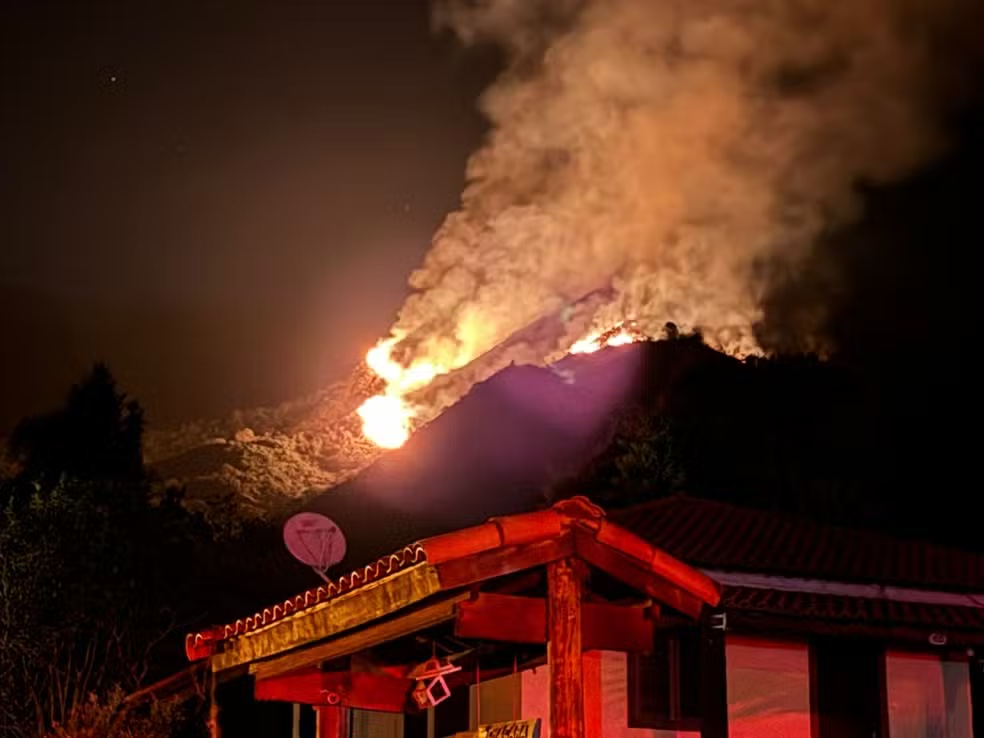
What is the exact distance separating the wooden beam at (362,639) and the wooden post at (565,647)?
2.21 ft

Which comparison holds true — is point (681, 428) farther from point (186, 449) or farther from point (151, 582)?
point (186, 449)

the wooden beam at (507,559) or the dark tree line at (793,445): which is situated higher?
the dark tree line at (793,445)

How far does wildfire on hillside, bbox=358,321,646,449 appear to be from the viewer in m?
63.9

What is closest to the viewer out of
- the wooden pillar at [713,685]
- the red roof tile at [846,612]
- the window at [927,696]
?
the red roof tile at [846,612]

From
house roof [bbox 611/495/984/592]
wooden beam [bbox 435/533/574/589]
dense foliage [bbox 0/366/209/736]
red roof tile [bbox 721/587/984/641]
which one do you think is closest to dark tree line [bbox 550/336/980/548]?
dense foliage [bbox 0/366/209/736]

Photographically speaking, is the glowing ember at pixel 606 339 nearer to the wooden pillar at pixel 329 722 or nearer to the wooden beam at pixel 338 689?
the wooden beam at pixel 338 689

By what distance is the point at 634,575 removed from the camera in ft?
32.4

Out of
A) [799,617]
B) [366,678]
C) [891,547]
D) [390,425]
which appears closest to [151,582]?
[366,678]

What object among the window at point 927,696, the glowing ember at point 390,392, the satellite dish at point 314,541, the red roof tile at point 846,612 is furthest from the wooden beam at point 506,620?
the glowing ember at point 390,392

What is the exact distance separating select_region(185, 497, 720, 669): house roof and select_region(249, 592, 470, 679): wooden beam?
263 millimetres

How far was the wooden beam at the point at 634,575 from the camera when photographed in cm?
957

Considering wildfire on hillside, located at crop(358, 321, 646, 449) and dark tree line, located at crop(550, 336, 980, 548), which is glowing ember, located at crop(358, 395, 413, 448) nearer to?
wildfire on hillside, located at crop(358, 321, 646, 449)

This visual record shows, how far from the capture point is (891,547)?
15719mm

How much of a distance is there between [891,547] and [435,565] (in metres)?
8.11
